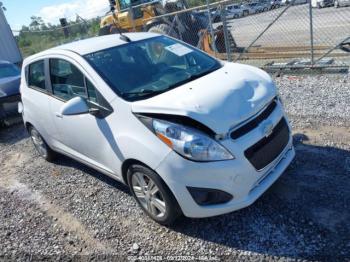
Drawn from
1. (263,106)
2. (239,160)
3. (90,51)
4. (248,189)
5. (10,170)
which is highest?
(90,51)

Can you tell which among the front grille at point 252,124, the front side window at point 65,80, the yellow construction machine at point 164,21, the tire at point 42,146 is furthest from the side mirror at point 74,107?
the yellow construction machine at point 164,21

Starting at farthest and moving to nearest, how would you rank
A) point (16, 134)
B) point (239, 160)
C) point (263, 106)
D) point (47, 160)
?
point (16, 134)
point (47, 160)
point (263, 106)
point (239, 160)

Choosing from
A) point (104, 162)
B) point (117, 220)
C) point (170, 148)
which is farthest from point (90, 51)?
point (117, 220)

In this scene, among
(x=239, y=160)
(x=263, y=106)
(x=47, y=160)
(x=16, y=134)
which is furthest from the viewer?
(x=16, y=134)

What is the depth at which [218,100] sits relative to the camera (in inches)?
118

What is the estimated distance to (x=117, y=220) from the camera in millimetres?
3703

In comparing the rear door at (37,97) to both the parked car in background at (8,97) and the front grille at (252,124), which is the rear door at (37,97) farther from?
the parked car in background at (8,97)

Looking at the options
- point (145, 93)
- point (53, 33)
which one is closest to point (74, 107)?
point (145, 93)

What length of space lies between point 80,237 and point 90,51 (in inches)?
80.0

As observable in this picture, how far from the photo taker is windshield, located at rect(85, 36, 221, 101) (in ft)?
11.2

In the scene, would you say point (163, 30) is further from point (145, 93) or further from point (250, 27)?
point (145, 93)

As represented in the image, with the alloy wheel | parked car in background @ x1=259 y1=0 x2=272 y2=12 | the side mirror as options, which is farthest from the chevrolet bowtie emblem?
parked car in background @ x1=259 y1=0 x2=272 y2=12

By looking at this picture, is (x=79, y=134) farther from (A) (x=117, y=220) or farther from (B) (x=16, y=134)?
(B) (x=16, y=134)

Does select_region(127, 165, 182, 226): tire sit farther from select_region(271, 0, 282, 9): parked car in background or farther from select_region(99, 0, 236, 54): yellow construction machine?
select_region(99, 0, 236, 54): yellow construction machine
